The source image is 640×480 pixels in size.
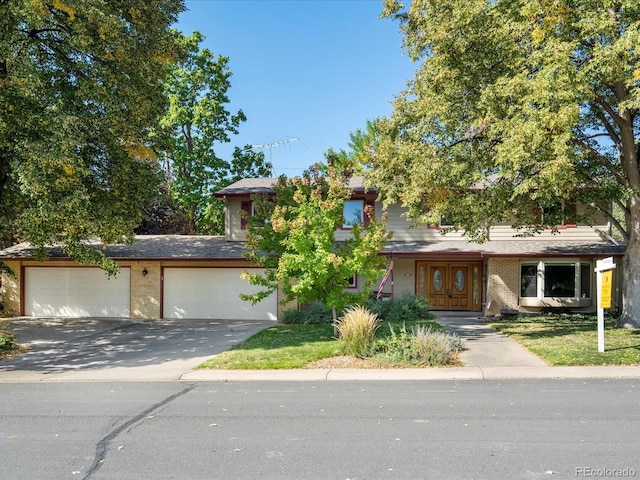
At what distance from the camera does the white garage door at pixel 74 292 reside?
2012 cm

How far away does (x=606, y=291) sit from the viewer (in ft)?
36.4

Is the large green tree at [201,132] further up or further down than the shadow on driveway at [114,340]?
further up

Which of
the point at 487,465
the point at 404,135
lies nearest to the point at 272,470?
the point at 487,465

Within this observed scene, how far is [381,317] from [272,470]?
12646 millimetres

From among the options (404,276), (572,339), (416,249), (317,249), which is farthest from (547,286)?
(317,249)

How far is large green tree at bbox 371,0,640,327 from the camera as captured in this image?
10.9 meters

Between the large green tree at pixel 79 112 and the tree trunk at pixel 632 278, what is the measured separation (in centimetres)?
1456

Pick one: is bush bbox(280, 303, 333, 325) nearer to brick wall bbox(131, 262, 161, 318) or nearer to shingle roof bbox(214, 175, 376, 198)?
shingle roof bbox(214, 175, 376, 198)

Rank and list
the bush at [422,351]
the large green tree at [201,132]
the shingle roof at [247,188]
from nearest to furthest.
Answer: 1. the bush at [422,351]
2. the shingle roof at [247,188]
3. the large green tree at [201,132]

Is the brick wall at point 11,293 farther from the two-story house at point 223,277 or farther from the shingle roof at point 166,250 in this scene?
the shingle roof at point 166,250

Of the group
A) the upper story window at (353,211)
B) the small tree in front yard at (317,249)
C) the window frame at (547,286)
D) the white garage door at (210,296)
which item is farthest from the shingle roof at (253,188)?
the window frame at (547,286)

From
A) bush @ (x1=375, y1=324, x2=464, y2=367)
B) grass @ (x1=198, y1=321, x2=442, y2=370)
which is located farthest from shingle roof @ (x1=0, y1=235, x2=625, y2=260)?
bush @ (x1=375, y1=324, x2=464, y2=367)

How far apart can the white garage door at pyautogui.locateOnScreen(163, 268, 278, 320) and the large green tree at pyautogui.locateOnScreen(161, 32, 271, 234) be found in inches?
400

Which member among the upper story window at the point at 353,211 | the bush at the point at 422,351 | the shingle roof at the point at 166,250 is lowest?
the bush at the point at 422,351
